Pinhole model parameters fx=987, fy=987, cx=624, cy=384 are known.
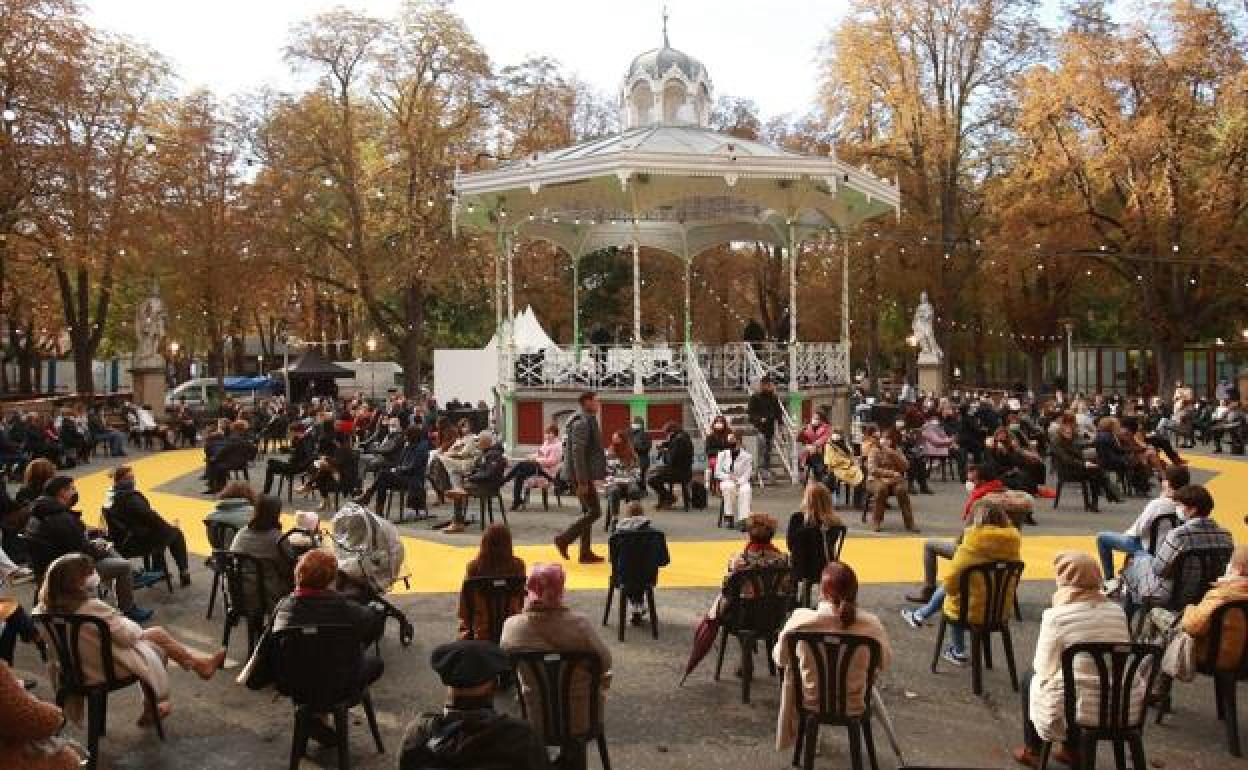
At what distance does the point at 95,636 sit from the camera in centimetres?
531

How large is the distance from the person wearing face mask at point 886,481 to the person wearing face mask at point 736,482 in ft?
5.13

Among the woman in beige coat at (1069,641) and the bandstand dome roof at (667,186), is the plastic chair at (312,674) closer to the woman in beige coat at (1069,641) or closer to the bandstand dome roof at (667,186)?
the woman in beige coat at (1069,641)

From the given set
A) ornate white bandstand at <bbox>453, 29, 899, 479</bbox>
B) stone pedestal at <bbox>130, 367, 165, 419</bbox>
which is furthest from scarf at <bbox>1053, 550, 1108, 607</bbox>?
stone pedestal at <bbox>130, 367, 165, 419</bbox>

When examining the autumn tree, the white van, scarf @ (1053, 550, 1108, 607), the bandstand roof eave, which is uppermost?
the autumn tree

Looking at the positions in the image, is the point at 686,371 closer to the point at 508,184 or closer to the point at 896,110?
the point at 508,184

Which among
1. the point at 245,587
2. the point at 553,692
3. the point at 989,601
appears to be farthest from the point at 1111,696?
the point at 245,587

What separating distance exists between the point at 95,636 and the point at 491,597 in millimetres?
2200

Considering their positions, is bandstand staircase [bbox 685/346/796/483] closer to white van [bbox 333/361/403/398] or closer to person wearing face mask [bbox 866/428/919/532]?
person wearing face mask [bbox 866/428/919/532]

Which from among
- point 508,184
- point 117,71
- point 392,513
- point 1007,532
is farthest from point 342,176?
point 1007,532

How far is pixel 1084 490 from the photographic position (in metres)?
14.1

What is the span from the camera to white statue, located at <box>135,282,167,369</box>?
29547 millimetres

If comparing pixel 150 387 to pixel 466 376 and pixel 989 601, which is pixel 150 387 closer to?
pixel 466 376

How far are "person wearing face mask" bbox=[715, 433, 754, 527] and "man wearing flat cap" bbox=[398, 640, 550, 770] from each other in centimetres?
899

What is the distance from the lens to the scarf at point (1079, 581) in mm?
5031
